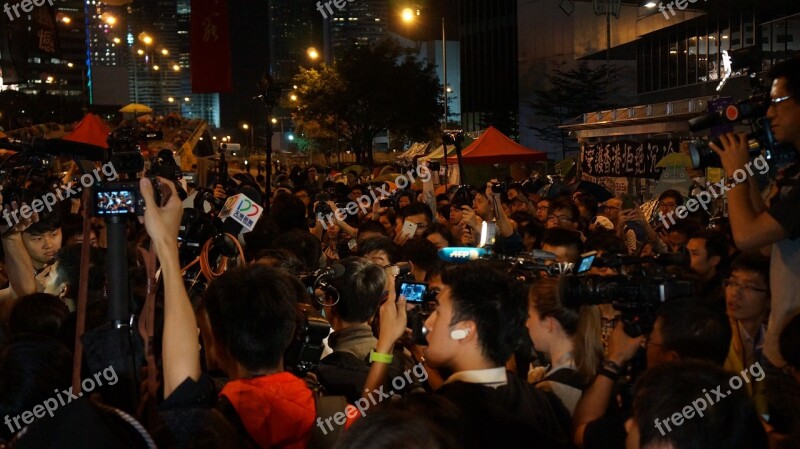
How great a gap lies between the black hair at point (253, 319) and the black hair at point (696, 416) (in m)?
1.48

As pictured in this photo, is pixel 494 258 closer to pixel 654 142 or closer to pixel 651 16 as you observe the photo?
pixel 654 142

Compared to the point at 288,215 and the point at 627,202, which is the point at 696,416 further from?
the point at 627,202

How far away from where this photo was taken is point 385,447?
2.07 meters

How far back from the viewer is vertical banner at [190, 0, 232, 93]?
1429 centimetres

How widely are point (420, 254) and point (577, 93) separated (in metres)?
39.1

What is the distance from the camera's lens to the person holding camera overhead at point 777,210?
12.0 ft

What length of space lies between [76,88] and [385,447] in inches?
5060

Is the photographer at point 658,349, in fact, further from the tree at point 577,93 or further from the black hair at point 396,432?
the tree at point 577,93

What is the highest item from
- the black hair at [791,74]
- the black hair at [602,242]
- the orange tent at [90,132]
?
the orange tent at [90,132]

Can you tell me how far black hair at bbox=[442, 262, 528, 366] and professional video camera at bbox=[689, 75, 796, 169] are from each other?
132 cm

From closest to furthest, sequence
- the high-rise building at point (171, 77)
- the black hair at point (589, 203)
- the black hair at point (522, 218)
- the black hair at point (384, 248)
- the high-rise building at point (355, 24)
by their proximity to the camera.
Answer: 1. the black hair at point (384, 248)
2. the black hair at point (522, 218)
3. the black hair at point (589, 203)
4. the high-rise building at point (355, 24)
5. the high-rise building at point (171, 77)

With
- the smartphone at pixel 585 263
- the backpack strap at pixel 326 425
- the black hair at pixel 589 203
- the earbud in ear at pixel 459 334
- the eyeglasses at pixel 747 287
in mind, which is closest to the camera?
the earbud in ear at pixel 459 334

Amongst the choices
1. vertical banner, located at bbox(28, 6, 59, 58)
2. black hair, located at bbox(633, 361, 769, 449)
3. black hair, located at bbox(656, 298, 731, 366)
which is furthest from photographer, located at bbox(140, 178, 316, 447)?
vertical banner, located at bbox(28, 6, 59, 58)

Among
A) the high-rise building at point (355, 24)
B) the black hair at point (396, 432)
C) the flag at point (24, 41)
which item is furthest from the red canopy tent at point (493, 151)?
the high-rise building at point (355, 24)
